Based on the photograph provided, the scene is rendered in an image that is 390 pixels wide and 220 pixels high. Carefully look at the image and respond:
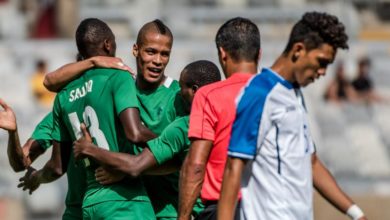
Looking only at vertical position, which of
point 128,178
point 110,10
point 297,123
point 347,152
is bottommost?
point 347,152

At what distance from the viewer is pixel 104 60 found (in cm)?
807

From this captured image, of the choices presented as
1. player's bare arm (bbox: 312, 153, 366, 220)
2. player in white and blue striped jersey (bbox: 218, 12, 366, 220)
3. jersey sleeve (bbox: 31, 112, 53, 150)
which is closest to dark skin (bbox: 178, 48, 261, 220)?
player in white and blue striped jersey (bbox: 218, 12, 366, 220)

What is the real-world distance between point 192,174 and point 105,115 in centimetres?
90

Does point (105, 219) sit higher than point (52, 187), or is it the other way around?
point (105, 219)

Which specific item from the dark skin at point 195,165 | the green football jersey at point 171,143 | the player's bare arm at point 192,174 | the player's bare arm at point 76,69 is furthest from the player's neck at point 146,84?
the player's bare arm at point 192,174

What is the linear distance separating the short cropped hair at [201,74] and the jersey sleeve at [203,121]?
2.37ft

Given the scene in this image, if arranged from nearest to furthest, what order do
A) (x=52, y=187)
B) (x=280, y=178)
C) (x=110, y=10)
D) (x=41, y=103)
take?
1. (x=280, y=178)
2. (x=52, y=187)
3. (x=41, y=103)
4. (x=110, y=10)

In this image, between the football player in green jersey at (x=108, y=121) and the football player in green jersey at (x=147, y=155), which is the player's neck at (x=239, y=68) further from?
the football player in green jersey at (x=108, y=121)

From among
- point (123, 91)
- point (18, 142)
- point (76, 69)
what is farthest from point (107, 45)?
point (18, 142)

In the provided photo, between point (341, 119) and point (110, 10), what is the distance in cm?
581

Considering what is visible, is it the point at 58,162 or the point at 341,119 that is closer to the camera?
the point at 58,162

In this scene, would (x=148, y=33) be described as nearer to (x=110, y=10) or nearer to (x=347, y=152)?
(x=347, y=152)

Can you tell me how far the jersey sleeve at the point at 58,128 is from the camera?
842 cm

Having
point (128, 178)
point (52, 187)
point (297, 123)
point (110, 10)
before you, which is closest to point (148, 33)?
point (128, 178)
